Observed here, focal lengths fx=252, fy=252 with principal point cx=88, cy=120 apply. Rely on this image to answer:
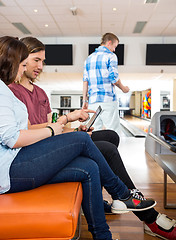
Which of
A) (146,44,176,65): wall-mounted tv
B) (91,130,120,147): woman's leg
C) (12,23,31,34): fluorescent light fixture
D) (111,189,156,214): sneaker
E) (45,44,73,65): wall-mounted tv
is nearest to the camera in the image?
(111,189,156,214): sneaker

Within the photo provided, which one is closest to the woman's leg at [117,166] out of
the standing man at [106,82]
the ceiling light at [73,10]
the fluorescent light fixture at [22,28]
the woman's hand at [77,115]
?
the woman's hand at [77,115]

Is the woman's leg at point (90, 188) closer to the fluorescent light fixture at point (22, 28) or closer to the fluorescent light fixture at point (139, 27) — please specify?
the fluorescent light fixture at point (139, 27)

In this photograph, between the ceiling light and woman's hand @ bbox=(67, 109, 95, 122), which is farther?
the ceiling light

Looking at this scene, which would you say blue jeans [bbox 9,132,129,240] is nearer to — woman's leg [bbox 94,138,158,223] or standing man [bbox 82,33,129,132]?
woman's leg [bbox 94,138,158,223]

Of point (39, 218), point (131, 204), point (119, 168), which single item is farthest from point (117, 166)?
point (39, 218)

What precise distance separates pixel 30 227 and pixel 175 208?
1.23 metres

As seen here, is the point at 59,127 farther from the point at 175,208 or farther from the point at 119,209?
the point at 175,208

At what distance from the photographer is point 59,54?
306 inches

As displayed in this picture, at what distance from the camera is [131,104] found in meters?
23.5

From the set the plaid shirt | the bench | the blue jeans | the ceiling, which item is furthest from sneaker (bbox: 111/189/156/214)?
the ceiling

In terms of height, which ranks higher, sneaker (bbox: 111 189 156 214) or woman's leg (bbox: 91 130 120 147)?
woman's leg (bbox: 91 130 120 147)

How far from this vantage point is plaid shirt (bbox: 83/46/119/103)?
258 cm

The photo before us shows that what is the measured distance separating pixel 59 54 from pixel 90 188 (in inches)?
280

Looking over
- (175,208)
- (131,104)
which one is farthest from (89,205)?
(131,104)
